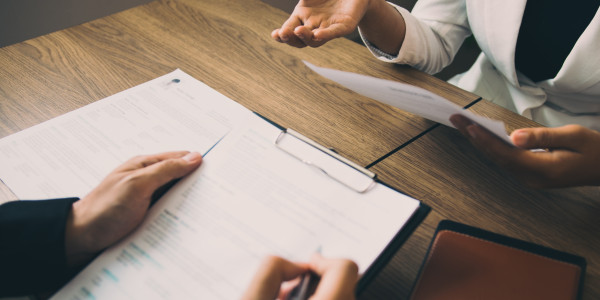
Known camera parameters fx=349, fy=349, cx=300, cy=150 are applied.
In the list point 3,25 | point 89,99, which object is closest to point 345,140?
point 89,99

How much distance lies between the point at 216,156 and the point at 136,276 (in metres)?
0.18

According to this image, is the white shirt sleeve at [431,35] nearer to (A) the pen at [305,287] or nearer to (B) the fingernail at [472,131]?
(B) the fingernail at [472,131]

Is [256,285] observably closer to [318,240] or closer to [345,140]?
[318,240]

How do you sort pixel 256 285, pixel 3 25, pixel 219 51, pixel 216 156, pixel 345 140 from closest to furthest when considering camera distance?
pixel 256 285
pixel 216 156
pixel 345 140
pixel 219 51
pixel 3 25

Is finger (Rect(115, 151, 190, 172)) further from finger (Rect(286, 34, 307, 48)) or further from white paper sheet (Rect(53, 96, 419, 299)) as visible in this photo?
finger (Rect(286, 34, 307, 48))

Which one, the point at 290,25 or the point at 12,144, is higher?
the point at 290,25

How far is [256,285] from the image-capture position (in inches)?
13.1

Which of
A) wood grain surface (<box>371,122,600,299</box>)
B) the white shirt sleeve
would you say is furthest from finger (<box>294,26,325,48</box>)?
wood grain surface (<box>371,122,600,299</box>)

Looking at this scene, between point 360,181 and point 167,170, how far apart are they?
0.25 meters

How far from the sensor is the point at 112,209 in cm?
41

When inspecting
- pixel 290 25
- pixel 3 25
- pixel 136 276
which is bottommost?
pixel 3 25

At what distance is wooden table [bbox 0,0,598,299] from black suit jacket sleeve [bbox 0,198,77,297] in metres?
0.10

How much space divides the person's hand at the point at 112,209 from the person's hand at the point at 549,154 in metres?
0.41

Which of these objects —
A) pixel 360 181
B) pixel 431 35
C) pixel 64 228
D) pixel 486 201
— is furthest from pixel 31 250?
pixel 431 35
